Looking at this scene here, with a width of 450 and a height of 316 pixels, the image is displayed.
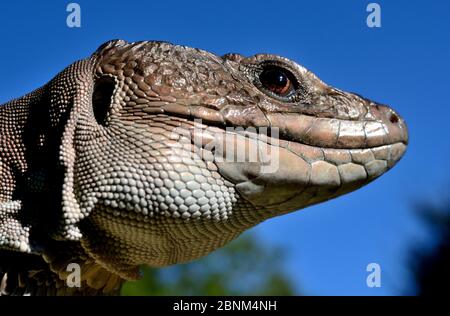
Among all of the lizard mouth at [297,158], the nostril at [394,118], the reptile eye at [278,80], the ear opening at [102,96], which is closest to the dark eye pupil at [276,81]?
the reptile eye at [278,80]

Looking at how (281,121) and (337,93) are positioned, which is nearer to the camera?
(281,121)

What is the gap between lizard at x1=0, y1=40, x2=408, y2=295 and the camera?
483 cm

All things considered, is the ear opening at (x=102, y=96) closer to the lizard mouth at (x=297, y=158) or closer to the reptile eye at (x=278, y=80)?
the lizard mouth at (x=297, y=158)

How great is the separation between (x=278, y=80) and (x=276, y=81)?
0.7 inches

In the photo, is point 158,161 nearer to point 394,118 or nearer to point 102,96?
point 102,96

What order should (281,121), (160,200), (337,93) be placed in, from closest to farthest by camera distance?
(160,200), (281,121), (337,93)

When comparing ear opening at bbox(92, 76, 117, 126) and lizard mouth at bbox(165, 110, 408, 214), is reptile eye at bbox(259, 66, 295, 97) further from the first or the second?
ear opening at bbox(92, 76, 117, 126)

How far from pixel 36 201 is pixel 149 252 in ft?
2.97

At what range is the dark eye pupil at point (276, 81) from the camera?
18.0ft

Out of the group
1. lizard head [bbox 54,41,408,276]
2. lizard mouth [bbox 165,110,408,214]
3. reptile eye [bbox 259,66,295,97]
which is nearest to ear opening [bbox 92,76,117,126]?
lizard head [bbox 54,41,408,276]

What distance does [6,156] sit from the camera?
5270 millimetres

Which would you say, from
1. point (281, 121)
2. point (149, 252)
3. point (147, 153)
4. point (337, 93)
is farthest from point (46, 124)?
point (337, 93)
